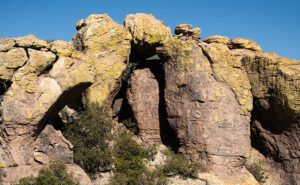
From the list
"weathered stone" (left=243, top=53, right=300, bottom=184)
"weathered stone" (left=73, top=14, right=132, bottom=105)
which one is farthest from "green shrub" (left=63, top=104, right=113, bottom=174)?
"weathered stone" (left=243, top=53, right=300, bottom=184)

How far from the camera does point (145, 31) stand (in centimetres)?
1691

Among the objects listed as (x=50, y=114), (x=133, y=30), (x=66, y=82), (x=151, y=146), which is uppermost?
(x=133, y=30)

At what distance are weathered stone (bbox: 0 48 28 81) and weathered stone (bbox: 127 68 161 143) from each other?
261 inches

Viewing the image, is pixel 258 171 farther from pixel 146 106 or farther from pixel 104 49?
pixel 104 49

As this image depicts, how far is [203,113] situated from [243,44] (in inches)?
206

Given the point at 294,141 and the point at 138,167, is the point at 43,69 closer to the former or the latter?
the point at 138,167

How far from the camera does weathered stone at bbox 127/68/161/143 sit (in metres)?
17.1

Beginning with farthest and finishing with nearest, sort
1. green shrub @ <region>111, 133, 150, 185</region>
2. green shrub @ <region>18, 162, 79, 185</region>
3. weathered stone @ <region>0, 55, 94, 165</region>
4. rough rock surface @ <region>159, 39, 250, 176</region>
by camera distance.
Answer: rough rock surface @ <region>159, 39, 250, 176</region> < green shrub @ <region>111, 133, 150, 185</region> < weathered stone @ <region>0, 55, 94, 165</region> < green shrub @ <region>18, 162, 79, 185</region>

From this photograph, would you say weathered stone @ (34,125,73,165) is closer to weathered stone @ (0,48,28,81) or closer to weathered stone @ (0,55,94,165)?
weathered stone @ (0,55,94,165)

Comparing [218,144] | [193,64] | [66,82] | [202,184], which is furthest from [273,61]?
[66,82]

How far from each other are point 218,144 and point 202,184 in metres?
1.99

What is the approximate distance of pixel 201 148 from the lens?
1462 centimetres

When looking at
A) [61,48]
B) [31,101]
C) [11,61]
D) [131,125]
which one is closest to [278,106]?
[131,125]

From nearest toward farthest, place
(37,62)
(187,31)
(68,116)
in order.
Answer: (37,62)
(68,116)
(187,31)
